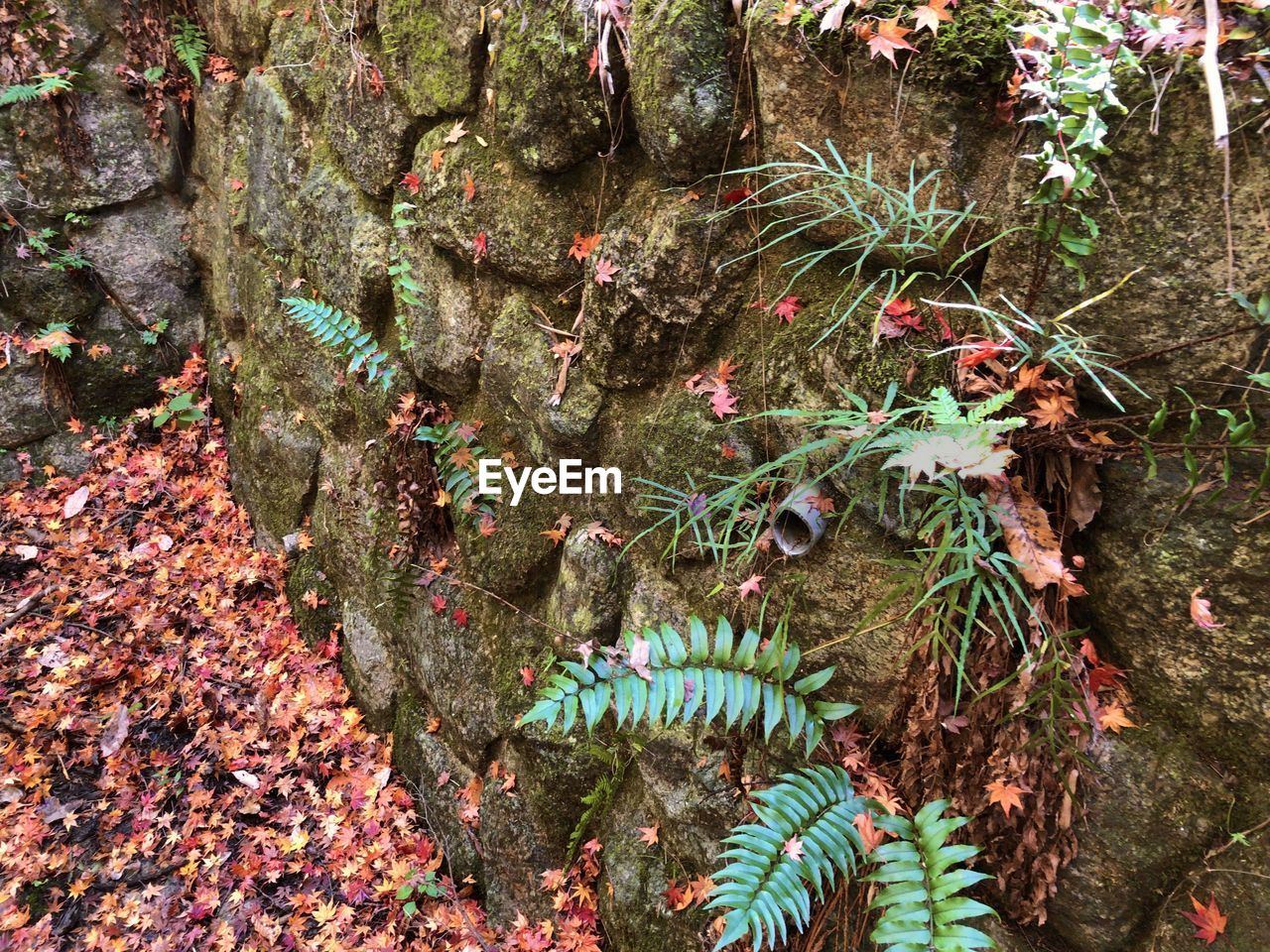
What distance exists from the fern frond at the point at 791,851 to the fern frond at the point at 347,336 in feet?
9.33

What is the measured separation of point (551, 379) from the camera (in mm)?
2842

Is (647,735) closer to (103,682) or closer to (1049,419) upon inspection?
(1049,419)

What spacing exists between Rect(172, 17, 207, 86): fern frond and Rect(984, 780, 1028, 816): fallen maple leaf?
641 cm

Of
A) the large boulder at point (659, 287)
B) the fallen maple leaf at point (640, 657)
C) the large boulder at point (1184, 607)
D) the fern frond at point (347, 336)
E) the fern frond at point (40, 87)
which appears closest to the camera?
the large boulder at point (1184, 607)

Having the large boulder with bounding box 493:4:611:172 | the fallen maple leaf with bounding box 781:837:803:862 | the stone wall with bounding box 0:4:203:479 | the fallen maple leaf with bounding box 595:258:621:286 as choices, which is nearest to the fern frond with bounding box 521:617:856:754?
the fallen maple leaf with bounding box 781:837:803:862

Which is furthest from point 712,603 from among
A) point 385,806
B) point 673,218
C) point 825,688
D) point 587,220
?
point 385,806

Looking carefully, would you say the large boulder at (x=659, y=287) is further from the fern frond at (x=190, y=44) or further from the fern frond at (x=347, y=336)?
the fern frond at (x=190, y=44)

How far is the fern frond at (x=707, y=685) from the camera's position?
2.04m

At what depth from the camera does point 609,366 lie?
265 cm

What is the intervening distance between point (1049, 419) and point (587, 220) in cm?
174

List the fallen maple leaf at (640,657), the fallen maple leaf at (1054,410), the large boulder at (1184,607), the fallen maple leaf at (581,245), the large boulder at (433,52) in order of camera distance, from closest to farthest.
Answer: the large boulder at (1184,607), the fallen maple leaf at (1054,410), the fallen maple leaf at (640,657), the fallen maple leaf at (581,245), the large boulder at (433,52)

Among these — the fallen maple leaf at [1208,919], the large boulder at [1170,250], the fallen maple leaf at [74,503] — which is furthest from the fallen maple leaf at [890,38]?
the fallen maple leaf at [74,503]

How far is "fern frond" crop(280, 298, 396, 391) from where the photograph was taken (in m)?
3.69

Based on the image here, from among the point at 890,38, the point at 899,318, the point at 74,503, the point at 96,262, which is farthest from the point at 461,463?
the point at 96,262
